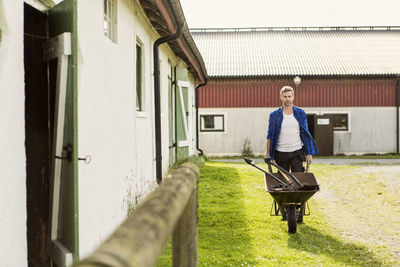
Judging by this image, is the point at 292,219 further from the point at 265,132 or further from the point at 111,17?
the point at 265,132

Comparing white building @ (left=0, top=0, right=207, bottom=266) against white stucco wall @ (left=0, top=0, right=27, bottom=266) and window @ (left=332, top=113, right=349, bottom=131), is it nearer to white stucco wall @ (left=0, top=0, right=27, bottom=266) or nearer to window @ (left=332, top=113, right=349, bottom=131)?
white stucco wall @ (left=0, top=0, right=27, bottom=266)

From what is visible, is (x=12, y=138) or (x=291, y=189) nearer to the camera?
(x=12, y=138)

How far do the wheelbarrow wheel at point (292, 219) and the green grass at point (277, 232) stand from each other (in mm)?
93

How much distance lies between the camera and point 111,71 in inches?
206

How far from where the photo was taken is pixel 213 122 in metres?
21.3

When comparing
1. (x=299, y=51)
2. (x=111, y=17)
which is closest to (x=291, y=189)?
(x=111, y=17)

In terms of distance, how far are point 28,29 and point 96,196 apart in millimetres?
1653

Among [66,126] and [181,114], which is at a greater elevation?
[181,114]

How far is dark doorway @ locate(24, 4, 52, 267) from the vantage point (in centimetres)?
377

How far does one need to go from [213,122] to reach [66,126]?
18.0m

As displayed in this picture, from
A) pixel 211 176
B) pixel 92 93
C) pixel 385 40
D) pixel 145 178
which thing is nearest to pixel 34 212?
pixel 92 93

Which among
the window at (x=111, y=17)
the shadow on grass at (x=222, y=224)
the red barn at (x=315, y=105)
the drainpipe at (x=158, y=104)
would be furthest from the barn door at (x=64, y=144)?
the red barn at (x=315, y=105)

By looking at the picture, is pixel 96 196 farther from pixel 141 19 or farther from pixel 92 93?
pixel 141 19

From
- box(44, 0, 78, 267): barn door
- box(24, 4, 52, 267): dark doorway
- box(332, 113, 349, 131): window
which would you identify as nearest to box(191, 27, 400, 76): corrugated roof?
box(332, 113, 349, 131): window
